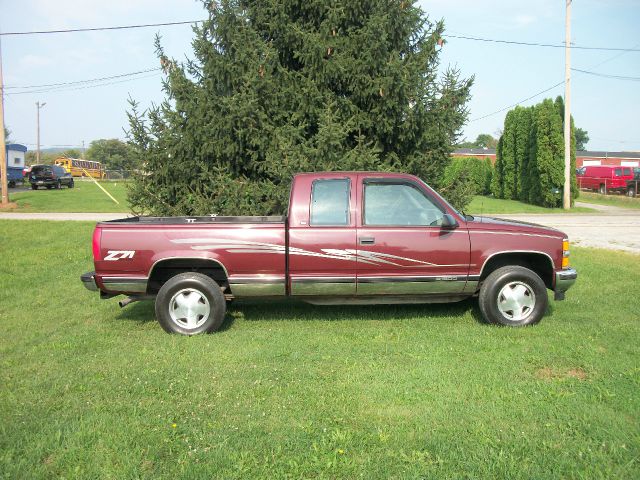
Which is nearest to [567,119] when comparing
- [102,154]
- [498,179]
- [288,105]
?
[498,179]

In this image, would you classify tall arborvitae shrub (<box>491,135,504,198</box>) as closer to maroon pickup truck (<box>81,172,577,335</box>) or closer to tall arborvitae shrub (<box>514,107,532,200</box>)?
tall arborvitae shrub (<box>514,107,532,200</box>)

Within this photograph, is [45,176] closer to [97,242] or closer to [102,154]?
[97,242]

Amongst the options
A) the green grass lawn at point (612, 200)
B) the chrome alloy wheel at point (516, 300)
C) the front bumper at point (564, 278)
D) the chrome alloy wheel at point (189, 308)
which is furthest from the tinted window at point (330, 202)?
the green grass lawn at point (612, 200)

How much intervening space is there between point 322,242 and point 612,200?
110ft

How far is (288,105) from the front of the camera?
9648 mm

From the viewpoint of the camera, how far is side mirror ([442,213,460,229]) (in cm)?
587

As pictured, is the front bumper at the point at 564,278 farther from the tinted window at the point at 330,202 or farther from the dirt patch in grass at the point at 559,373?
the tinted window at the point at 330,202

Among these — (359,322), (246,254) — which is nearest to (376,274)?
(359,322)

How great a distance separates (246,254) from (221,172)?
4.17 metres

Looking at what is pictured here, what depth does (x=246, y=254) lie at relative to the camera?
5.89m

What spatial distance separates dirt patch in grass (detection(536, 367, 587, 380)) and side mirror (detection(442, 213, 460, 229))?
178 cm

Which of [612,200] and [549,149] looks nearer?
[549,149]

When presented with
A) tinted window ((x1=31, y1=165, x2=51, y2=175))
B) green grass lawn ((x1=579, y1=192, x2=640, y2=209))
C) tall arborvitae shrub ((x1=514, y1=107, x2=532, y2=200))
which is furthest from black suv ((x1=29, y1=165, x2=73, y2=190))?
green grass lawn ((x1=579, y1=192, x2=640, y2=209))

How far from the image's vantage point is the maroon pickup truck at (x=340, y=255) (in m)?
5.88
